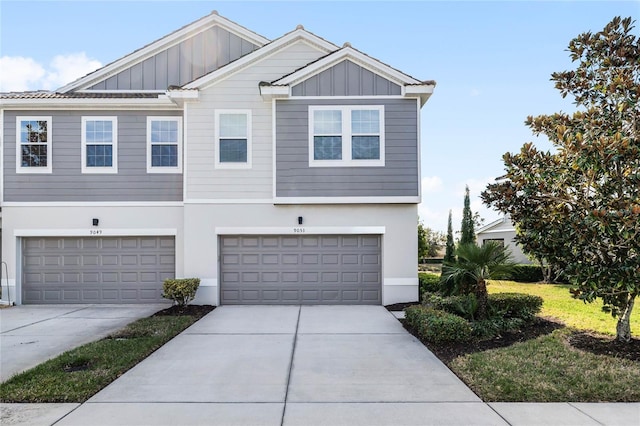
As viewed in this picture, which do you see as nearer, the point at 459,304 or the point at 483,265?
the point at 483,265

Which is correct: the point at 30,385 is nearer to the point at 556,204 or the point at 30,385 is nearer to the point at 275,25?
the point at 556,204

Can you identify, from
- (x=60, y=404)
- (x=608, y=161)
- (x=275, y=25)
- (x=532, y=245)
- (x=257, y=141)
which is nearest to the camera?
(x=60, y=404)

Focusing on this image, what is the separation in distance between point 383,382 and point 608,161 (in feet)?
15.5

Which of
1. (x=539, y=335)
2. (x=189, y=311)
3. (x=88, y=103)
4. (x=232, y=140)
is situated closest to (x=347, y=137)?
(x=232, y=140)

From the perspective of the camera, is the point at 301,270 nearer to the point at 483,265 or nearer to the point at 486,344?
the point at 483,265

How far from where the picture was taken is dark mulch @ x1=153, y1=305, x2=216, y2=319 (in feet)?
32.7

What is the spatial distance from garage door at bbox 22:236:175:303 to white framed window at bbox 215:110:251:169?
318cm

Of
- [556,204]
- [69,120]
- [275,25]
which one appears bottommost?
[556,204]

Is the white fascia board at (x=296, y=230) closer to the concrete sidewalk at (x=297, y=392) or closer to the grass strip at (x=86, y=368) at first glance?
the grass strip at (x=86, y=368)

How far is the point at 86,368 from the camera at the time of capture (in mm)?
5922

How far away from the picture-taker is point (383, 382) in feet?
17.7

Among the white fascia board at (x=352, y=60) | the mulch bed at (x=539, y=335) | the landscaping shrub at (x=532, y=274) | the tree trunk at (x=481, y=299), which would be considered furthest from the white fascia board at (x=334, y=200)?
the landscaping shrub at (x=532, y=274)

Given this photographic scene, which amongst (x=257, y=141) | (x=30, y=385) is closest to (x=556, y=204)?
(x=257, y=141)

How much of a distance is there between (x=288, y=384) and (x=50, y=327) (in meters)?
6.47
